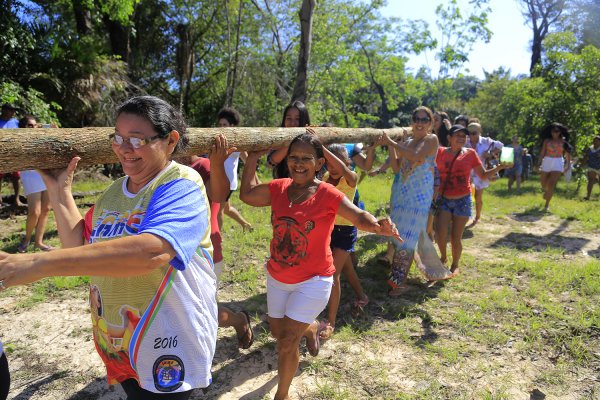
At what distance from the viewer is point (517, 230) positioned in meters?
8.01

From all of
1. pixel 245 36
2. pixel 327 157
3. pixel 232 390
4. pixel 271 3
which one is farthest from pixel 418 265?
pixel 271 3

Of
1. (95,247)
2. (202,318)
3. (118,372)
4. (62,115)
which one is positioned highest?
(62,115)

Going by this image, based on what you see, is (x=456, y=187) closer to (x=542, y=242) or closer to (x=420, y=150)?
(x=420, y=150)

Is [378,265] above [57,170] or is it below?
below

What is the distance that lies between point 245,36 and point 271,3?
7.53 feet

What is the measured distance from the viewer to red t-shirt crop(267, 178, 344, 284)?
291 cm

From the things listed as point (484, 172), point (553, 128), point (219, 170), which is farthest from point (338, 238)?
point (553, 128)

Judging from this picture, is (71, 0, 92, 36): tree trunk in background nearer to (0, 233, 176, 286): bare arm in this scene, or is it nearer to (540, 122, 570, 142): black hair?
(540, 122, 570, 142): black hair

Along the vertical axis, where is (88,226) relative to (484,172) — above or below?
below

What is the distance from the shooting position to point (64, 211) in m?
1.95

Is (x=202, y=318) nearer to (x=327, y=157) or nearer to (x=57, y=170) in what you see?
(x=57, y=170)

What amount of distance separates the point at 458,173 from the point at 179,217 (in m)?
4.71

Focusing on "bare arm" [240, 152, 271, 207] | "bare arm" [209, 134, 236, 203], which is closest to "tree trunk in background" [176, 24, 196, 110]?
"bare arm" [240, 152, 271, 207]

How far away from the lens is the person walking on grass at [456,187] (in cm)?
551
